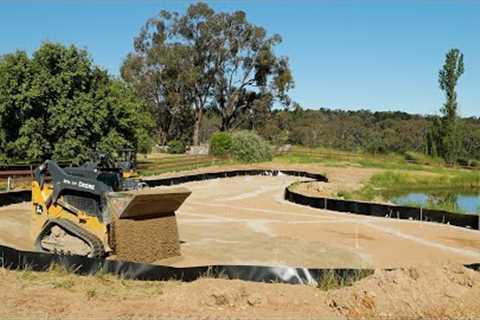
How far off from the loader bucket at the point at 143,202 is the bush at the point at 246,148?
37.5 m

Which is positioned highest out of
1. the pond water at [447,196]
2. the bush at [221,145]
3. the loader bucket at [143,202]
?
the bush at [221,145]

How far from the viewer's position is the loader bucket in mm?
9977

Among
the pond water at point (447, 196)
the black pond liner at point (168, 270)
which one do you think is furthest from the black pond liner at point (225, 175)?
the black pond liner at point (168, 270)

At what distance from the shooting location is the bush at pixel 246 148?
48.3 m

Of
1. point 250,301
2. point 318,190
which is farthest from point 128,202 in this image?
point 318,190

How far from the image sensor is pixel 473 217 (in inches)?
700

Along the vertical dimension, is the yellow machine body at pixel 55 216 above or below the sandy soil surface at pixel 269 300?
above

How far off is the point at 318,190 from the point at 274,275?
828 inches

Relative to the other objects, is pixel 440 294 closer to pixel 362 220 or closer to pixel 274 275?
pixel 274 275

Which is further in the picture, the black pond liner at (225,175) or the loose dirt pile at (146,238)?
the black pond liner at (225,175)

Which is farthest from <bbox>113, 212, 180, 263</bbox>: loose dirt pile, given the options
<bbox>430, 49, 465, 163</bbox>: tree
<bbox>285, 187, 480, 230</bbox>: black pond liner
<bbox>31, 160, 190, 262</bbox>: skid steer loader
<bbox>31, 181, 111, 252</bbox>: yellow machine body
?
<bbox>430, 49, 465, 163</bbox>: tree

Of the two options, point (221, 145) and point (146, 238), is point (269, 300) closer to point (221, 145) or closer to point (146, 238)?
point (146, 238)

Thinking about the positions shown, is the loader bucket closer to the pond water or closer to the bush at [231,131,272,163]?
the pond water

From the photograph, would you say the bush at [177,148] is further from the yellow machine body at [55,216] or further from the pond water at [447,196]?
the yellow machine body at [55,216]
